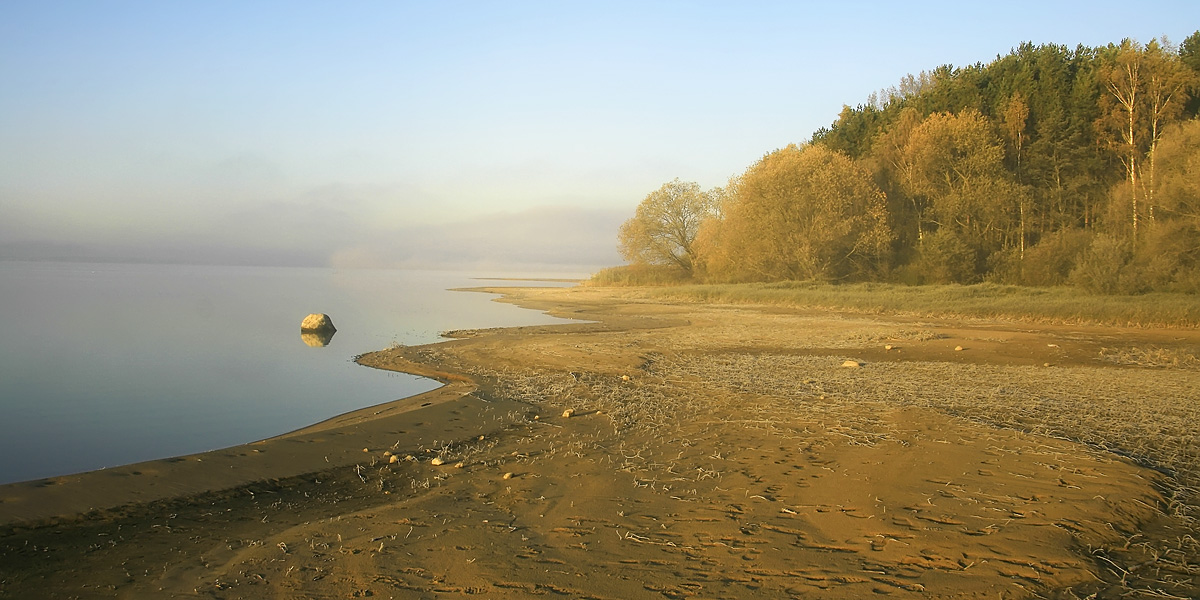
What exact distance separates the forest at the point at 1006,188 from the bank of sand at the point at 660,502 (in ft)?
86.0

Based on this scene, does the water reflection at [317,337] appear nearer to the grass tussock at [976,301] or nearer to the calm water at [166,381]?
the calm water at [166,381]

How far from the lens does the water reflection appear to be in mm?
22938

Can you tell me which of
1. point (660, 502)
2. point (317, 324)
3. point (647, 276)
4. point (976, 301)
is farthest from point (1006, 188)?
point (660, 502)

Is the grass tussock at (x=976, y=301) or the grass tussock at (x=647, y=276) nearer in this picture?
the grass tussock at (x=976, y=301)

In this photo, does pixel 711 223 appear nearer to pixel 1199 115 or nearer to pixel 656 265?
pixel 656 265

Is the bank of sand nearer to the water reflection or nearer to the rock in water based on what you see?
the water reflection

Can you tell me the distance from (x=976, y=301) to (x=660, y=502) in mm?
31890

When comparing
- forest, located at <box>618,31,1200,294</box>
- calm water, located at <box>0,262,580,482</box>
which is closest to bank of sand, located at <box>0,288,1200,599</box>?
calm water, located at <box>0,262,580,482</box>

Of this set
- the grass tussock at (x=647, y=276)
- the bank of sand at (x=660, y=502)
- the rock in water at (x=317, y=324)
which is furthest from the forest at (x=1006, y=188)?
the rock in water at (x=317, y=324)

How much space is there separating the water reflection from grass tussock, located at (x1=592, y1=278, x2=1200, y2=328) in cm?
2378

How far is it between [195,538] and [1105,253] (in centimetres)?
3832

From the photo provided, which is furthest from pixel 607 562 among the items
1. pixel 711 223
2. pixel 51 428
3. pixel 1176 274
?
pixel 711 223

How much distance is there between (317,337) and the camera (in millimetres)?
24766

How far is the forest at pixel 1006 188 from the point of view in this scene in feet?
106
